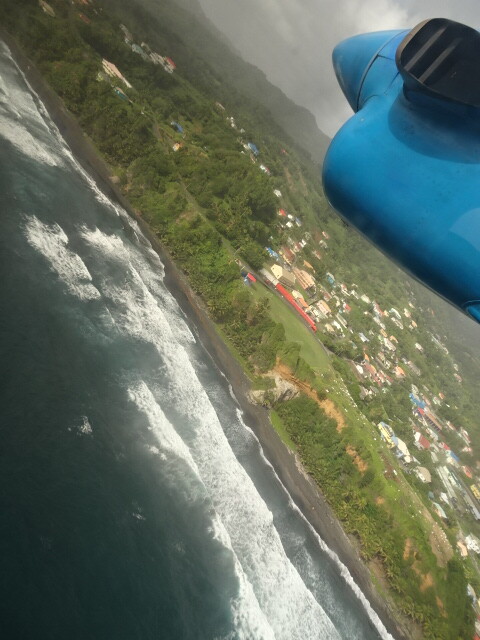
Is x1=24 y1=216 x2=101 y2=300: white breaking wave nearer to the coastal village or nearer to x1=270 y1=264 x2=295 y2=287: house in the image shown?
the coastal village

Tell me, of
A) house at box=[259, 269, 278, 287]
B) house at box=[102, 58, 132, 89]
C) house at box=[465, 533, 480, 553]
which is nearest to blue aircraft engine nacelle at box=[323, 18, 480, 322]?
house at box=[259, 269, 278, 287]

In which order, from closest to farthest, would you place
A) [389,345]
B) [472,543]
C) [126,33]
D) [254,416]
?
[254,416] < [472,543] < [126,33] < [389,345]

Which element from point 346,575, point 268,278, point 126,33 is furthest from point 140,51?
point 346,575

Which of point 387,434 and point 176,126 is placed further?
point 176,126

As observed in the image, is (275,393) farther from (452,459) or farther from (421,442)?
(452,459)

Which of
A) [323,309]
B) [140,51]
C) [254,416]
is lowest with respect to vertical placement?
[254,416]

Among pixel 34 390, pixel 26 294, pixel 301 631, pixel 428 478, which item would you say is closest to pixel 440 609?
pixel 301 631

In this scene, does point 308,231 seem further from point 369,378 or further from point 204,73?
point 204,73
